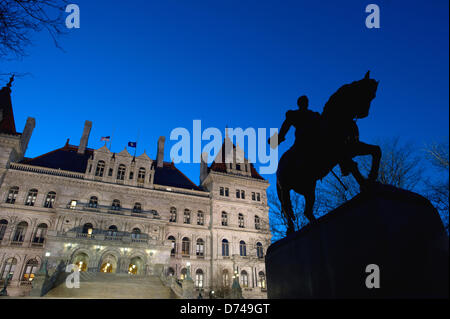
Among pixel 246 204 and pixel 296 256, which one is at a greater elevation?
pixel 246 204

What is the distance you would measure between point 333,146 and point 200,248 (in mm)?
32786

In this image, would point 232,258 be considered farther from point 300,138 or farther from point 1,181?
point 300,138

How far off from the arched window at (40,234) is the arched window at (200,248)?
56.4 ft

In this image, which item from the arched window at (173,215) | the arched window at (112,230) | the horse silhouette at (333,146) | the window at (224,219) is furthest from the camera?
the window at (224,219)

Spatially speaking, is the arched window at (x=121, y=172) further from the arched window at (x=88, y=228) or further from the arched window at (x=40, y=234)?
the arched window at (x=40, y=234)

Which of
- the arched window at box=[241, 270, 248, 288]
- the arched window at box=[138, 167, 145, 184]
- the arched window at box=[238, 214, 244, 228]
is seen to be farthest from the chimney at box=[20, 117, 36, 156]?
the arched window at box=[241, 270, 248, 288]

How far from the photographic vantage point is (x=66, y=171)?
106 feet

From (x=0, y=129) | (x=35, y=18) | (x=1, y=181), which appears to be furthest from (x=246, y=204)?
(x=35, y=18)

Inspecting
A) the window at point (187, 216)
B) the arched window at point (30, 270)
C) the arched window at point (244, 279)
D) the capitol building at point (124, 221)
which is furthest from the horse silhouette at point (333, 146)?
the window at point (187, 216)

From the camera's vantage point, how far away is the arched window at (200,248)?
1365 inches

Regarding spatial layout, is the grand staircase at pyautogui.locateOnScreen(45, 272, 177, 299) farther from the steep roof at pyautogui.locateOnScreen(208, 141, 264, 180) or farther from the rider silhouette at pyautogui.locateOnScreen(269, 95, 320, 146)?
the steep roof at pyautogui.locateOnScreen(208, 141, 264, 180)

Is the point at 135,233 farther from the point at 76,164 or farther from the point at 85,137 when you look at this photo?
the point at 85,137

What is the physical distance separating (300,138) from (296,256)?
2.38m

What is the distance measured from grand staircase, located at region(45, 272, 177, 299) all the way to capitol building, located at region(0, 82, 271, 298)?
0.08 m
